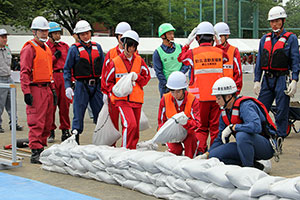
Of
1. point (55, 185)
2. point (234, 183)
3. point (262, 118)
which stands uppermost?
point (262, 118)

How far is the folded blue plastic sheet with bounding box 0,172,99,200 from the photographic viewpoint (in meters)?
5.28

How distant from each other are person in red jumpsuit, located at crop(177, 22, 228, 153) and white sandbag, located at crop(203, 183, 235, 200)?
2282mm

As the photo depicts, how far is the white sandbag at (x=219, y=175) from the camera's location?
14.6ft

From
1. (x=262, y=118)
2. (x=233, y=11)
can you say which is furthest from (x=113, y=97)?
(x=233, y=11)

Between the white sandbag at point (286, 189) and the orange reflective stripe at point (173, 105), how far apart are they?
8.66ft

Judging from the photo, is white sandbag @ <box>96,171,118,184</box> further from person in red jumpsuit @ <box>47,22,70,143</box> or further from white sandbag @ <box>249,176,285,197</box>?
person in red jumpsuit @ <box>47,22,70,143</box>

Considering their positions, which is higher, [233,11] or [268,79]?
[233,11]

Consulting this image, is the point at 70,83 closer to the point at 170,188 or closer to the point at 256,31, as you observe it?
the point at 170,188

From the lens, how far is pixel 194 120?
21.4 feet

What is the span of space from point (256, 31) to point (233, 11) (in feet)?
25.4

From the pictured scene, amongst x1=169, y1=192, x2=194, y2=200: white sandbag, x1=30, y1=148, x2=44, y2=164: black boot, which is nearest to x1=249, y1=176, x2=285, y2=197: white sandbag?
x1=169, y1=192, x2=194, y2=200: white sandbag

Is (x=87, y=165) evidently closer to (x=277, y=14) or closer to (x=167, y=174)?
(x=167, y=174)

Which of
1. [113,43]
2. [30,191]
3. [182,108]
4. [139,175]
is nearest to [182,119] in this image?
[182,108]

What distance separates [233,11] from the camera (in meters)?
56.9
